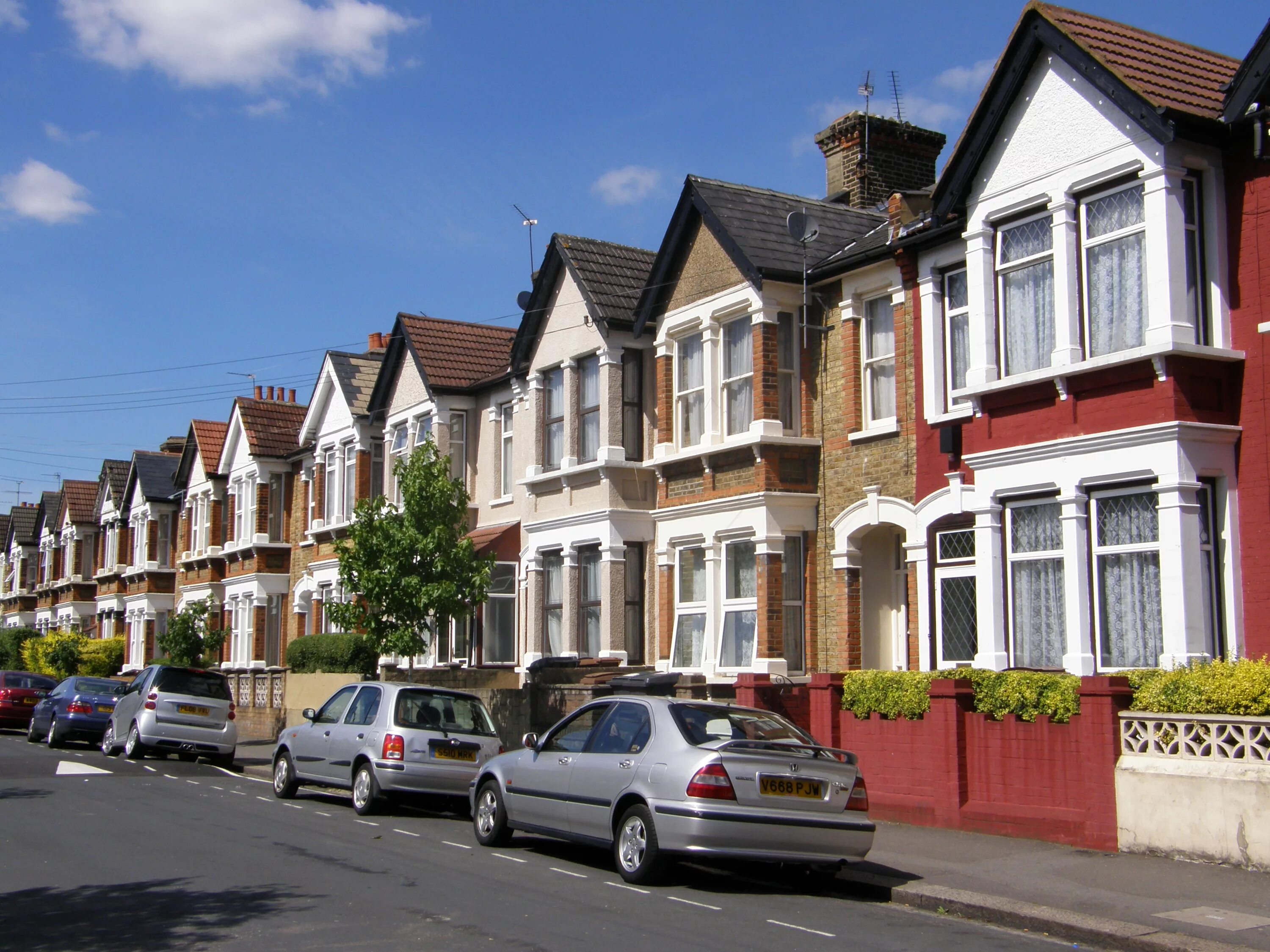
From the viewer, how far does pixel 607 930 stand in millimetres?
8867

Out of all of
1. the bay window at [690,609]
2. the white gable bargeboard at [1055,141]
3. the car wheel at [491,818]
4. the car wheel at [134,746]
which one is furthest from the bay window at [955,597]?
the car wheel at [134,746]

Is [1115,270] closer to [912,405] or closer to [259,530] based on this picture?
[912,405]

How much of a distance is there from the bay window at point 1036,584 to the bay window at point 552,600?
10438mm

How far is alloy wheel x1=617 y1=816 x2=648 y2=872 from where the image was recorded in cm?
1073

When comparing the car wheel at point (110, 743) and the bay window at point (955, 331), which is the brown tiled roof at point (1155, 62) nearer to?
the bay window at point (955, 331)

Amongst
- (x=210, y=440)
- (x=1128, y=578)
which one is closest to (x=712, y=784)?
(x=1128, y=578)

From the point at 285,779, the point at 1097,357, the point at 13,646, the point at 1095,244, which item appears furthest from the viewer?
the point at 13,646

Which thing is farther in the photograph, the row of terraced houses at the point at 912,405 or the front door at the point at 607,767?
the row of terraced houses at the point at 912,405

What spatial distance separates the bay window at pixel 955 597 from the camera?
16984mm

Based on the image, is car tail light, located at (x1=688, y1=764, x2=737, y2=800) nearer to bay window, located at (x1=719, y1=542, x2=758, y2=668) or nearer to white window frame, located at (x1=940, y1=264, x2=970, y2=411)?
white window frame, located at (x1=940, y1=264, x2=970, y2=411)

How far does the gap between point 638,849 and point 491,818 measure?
2.59 m

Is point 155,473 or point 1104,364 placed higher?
point 155,473

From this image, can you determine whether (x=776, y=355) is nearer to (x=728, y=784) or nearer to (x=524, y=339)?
(x=524, y=339)

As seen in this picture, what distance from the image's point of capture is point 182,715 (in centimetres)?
2320
